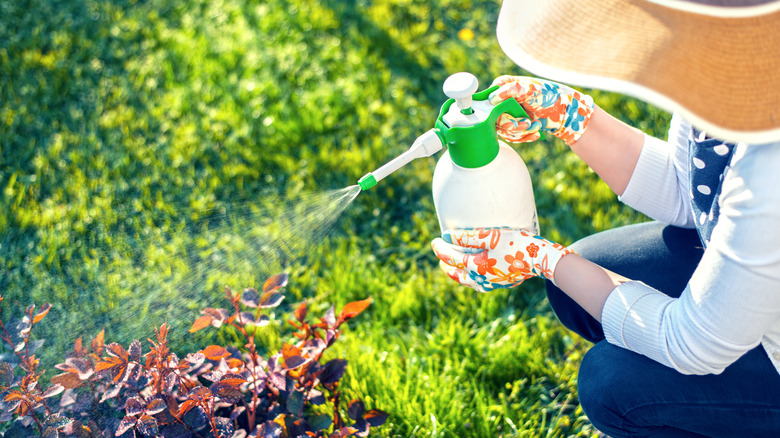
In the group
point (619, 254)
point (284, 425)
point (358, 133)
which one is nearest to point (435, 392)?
point (284, 425)

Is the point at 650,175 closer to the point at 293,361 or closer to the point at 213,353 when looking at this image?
the point at 293,361

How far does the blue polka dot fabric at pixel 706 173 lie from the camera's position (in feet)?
4.98

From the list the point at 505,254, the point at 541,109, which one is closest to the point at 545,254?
the point at 505,254

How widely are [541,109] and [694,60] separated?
0.60 meters

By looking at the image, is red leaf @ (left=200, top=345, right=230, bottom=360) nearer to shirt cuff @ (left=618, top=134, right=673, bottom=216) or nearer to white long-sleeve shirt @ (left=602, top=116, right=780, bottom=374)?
white long-sleeve shirt @ (left=602, top=116, right=780, bottom=374)

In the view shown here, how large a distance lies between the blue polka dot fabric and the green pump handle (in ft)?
1.42

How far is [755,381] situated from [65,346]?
223 cm

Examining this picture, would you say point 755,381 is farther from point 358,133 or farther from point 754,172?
point 358,133

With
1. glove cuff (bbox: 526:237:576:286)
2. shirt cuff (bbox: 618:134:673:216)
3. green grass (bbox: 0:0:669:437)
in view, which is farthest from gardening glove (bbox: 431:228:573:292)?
green grass (bbox: 0:0:669:437)

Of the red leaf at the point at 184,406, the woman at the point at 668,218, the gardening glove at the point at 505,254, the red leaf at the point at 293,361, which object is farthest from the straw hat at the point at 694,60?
the red leaf at the point at 184,406

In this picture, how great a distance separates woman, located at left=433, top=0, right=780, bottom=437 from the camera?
1197 millimetres

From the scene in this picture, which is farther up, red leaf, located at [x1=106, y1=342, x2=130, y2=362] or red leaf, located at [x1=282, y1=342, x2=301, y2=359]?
red leaf, located at [x1=106, y1=342, x2=130, y2=362]

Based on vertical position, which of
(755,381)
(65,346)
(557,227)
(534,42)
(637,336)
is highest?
(534,42)

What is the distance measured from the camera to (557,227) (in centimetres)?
284
